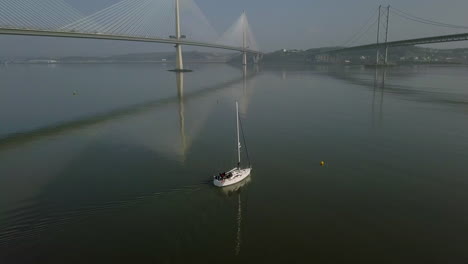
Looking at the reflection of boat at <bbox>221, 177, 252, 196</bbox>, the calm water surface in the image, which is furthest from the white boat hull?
the calm water surface

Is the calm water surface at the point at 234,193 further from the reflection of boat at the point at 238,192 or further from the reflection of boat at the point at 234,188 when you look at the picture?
the reflection of boat at the point at 234,188

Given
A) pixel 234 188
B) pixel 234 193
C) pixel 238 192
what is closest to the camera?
pixel 234 193

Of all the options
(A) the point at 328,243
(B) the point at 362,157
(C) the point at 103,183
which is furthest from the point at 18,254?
(B) the point at 362,157

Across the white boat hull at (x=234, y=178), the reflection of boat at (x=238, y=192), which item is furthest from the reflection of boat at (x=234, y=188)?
the white boat hull at (x=234, y=178)

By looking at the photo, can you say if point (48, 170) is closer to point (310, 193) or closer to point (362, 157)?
point (310, 193)

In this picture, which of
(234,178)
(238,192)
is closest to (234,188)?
(238,192)

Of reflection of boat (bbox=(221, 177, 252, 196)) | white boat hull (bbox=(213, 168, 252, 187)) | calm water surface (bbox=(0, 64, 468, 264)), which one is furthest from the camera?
white boat hull (bbox=(213, 168, 252, 187))

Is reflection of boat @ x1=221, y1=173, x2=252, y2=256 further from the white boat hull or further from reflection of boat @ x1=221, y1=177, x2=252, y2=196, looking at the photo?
the white boat hull

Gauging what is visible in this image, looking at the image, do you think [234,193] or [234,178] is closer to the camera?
[234,193]

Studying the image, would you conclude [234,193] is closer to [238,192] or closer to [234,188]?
[238,192]
